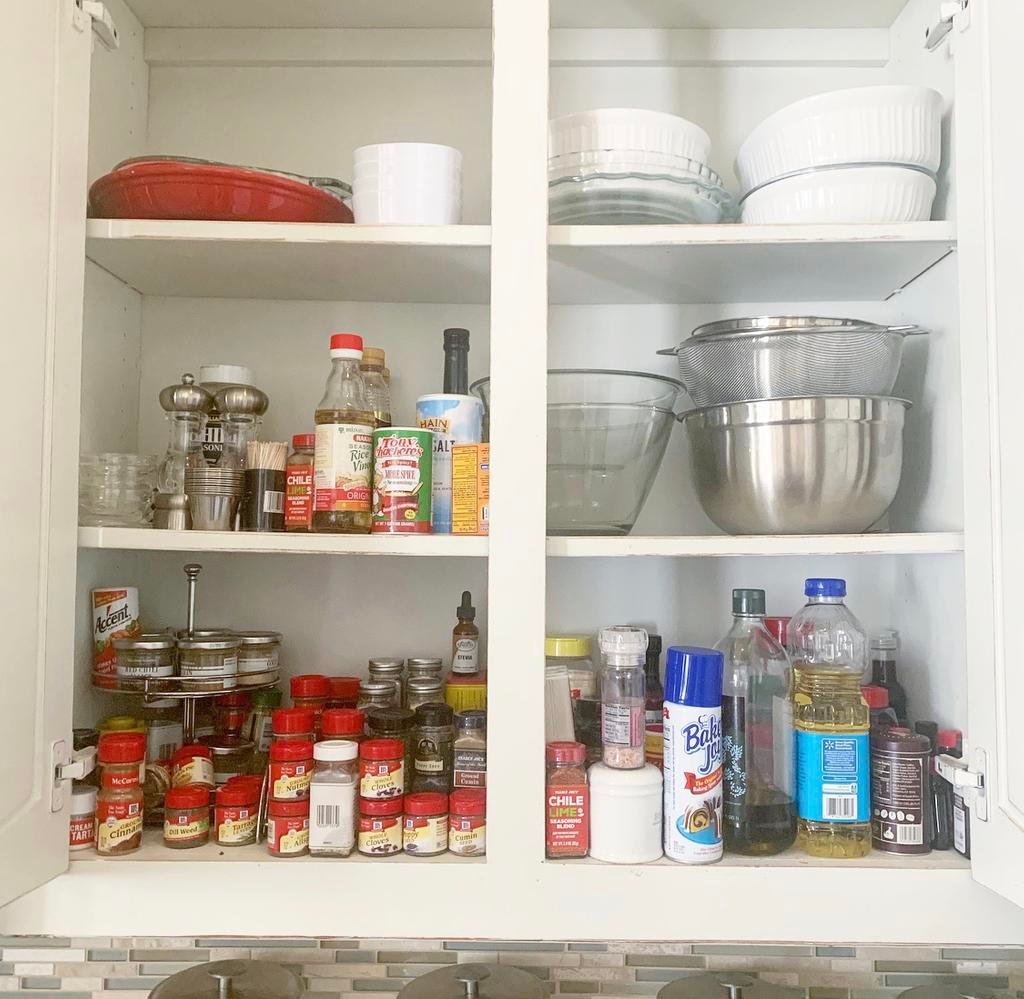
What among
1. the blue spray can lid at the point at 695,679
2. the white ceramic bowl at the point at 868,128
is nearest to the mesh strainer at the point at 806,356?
the white ceramic bowl at the point at 868,128

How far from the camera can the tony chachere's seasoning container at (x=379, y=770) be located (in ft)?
3.00

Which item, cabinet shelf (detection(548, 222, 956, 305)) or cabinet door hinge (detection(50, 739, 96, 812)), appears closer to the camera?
cabinet door hinge (detection(50, 739, 96, 812))

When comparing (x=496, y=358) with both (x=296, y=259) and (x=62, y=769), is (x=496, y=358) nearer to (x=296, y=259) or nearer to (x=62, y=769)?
(x=296, y=259)

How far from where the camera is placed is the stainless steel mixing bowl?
3.10 ft

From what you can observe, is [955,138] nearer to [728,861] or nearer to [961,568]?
[961,568]

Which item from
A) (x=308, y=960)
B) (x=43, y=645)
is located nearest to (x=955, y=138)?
(x=43, y=645)

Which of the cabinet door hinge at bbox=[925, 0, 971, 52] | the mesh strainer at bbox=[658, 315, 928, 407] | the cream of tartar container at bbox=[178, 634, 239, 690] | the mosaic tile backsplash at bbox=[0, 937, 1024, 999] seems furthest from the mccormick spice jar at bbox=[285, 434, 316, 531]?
the cabinet door hinge at bbox=[925, 0, 971, 52]

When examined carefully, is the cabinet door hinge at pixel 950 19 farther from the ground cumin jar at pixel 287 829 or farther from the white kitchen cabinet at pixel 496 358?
the ground cumin jar at pixel 287 829

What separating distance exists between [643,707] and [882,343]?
506 mm

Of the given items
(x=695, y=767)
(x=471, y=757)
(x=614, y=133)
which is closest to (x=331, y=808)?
(x=471, y=757)

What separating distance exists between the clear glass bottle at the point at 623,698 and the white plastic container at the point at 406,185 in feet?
1.74

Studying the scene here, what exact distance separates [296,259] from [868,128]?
69 centimetres

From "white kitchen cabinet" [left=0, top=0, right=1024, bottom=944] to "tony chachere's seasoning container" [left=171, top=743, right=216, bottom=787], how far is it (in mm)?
84

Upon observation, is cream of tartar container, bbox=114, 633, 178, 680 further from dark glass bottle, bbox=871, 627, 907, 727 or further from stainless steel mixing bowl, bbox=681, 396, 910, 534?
dark glass bottle, bbox=871, 627, 907, 727
